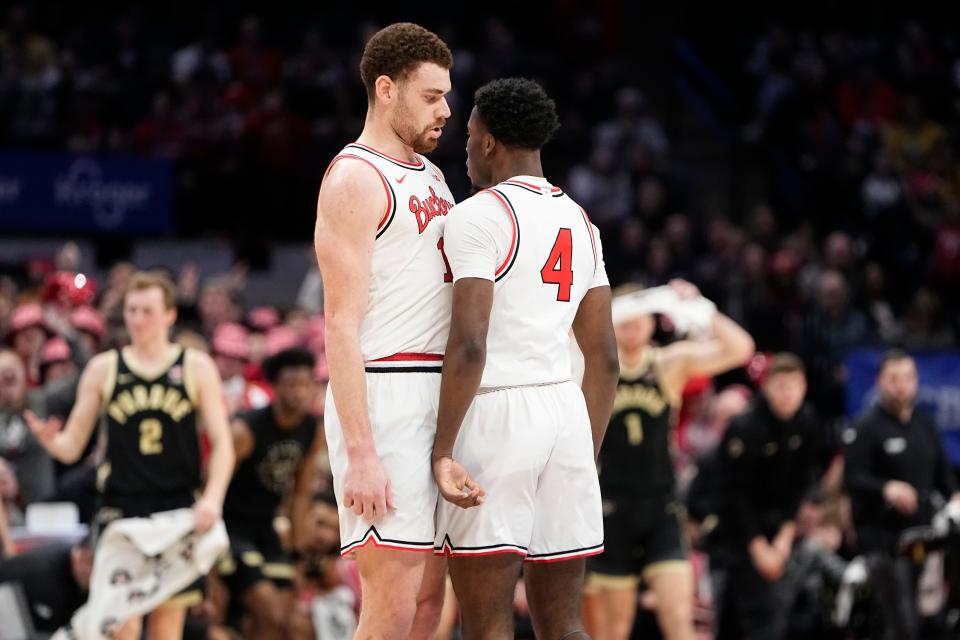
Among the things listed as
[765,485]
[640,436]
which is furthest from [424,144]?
[765,485]

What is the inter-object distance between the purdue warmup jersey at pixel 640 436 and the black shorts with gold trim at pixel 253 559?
1.95 meters

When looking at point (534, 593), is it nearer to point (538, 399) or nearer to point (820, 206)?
point (538, 399)

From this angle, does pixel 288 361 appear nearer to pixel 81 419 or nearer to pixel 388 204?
pixel 81 419

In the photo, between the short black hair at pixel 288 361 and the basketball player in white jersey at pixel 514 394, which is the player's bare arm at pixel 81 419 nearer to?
the short black hair at pixel 288 361

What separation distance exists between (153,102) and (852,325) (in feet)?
23.6

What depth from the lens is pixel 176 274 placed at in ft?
49.6

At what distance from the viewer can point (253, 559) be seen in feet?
29.9

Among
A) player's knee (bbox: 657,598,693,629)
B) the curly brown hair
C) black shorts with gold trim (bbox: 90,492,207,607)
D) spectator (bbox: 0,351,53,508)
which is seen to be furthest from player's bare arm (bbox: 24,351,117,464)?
the curly brown hair

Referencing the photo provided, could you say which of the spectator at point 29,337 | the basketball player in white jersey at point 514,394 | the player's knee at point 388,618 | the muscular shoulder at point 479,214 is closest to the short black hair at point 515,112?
the basketball player in white jersey at point 514,394

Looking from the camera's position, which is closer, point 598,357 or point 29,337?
point 598,357

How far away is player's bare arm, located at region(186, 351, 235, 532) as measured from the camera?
25.0 feet

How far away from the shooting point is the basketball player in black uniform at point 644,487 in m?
8.91

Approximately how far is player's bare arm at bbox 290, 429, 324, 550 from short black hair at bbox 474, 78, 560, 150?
183 inches

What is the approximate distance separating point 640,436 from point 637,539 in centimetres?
58
